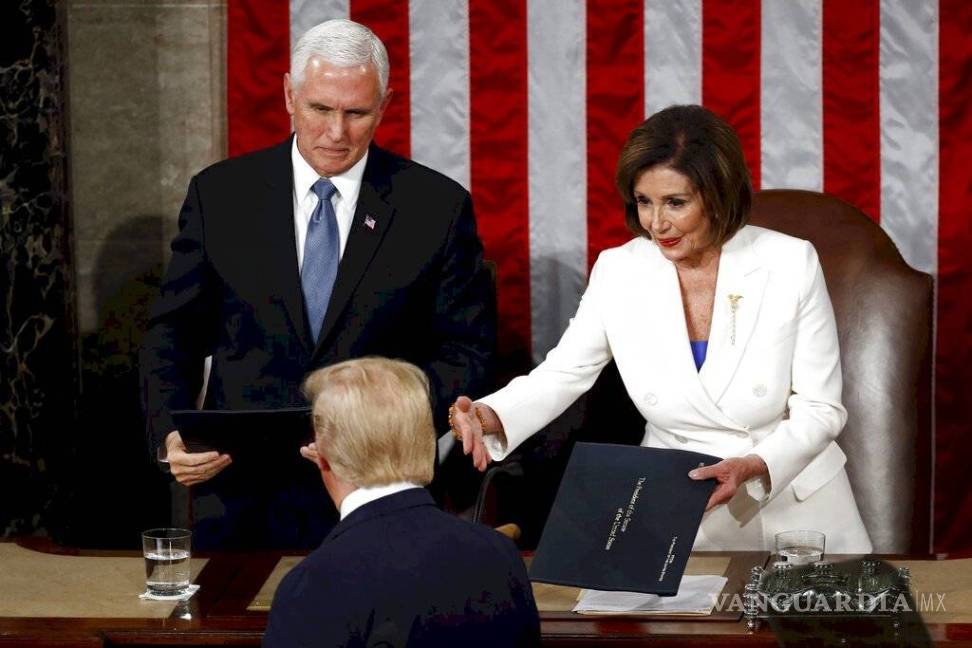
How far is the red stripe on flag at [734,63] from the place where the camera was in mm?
4551

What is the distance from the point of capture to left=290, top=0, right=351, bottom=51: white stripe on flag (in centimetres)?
461

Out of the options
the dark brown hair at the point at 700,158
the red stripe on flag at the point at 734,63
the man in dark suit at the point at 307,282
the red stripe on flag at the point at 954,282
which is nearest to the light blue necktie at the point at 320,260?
the man in dark suit at the point at 307,282

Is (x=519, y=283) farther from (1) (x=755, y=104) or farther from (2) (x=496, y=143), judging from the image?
(1) (x=755, y=104)

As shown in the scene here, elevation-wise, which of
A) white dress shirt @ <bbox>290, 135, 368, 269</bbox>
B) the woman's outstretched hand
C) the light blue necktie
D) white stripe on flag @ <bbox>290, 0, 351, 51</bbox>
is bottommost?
the woman's outstretched hand

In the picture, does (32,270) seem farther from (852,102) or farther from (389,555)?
(389,555)

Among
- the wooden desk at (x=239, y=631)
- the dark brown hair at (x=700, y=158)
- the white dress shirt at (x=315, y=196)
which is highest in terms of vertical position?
the dark brown hair at (x=700, y=158)

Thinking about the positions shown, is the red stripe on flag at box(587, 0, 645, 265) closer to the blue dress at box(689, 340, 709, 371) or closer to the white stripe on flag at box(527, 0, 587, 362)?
the white stripe on flag at box(527, 0, 587, 362)

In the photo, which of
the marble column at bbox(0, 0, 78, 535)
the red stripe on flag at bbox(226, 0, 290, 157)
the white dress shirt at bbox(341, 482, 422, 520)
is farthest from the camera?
the red stripe on flag at bbox(226, 0, 290, 157)

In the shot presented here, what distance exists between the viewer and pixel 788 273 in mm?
3348

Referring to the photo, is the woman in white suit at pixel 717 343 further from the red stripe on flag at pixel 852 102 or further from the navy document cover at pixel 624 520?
the red stripe on flag at pixel 852 102

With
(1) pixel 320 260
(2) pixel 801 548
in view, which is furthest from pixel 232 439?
(2) pixel 801 548

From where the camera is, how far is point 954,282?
459 centimetres

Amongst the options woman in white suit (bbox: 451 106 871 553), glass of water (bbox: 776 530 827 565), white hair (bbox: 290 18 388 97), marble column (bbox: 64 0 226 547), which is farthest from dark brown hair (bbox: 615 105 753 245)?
marble column (bbox: 64 0 226 547)

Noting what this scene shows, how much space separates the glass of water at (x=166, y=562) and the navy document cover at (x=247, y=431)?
0.28 metres
